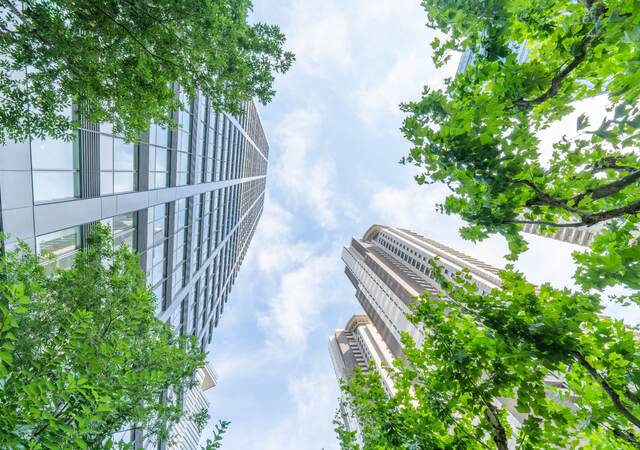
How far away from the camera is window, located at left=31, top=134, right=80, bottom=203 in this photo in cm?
842

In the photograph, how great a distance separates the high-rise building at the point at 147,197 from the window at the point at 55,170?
33mm

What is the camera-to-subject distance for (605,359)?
189 inches

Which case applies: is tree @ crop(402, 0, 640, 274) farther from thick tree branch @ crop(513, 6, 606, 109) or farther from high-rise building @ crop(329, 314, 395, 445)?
high-rise building @ crop(329, 314, 395, 445)

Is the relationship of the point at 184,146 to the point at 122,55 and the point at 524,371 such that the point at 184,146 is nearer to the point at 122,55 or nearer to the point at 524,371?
the point at 122,55

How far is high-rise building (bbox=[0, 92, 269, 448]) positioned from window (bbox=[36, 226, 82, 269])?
4cm

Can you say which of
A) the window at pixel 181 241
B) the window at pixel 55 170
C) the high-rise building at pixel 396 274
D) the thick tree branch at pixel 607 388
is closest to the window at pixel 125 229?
the window at pixel 55 170

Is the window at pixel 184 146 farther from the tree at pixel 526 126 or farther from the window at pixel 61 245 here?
the tree at pixel 526 126

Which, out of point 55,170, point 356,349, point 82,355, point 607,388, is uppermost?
point 55,170

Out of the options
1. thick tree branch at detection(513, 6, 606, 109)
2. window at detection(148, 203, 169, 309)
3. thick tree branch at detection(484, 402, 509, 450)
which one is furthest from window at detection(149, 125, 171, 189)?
thick tree branch at detection(484, 402, 509, 450)

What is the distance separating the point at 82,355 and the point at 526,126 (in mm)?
8860

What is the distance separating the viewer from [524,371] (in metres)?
4.84

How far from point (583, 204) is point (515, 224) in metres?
1.18

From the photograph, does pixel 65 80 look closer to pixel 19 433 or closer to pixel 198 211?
pixel 19 433

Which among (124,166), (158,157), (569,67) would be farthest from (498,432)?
(158,157)
